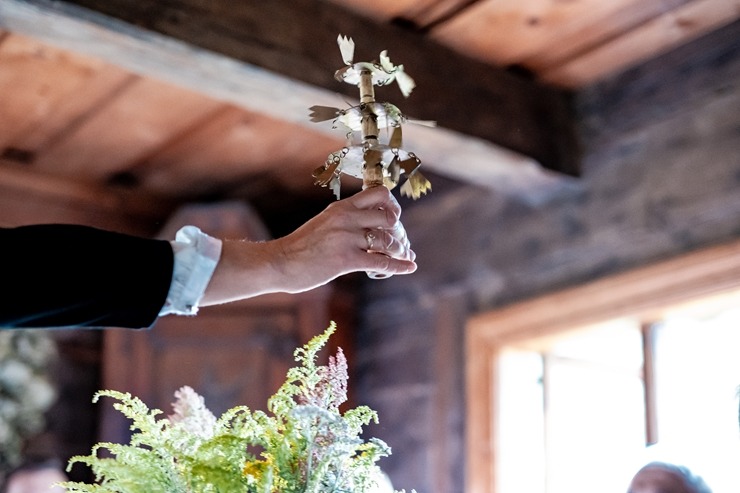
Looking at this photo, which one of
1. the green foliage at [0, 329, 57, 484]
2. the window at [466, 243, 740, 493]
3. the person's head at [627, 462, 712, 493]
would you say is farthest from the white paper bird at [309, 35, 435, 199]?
the green foliage at [0, 329, 57, 484]

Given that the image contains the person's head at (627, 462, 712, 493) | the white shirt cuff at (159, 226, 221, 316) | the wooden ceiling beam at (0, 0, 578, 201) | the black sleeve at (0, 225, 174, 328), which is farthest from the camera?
the wooden ceiling beam at (0, 0, 578, 201)

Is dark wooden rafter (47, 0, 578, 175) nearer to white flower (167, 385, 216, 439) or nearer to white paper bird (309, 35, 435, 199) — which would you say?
white paper bird (309, 35, 435, 199)

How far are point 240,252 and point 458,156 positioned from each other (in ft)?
5.61

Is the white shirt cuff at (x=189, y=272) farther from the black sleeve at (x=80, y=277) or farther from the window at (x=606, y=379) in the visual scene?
the window at (x=606, y=379)

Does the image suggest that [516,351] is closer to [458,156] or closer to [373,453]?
[458,156]

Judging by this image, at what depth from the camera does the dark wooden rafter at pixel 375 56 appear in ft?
8.07

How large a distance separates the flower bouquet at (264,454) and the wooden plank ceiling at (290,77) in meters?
1.25

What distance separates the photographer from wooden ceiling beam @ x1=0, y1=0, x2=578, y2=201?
2393mm

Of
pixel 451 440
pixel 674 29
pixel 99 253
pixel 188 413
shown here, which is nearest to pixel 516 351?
pixel 451 440

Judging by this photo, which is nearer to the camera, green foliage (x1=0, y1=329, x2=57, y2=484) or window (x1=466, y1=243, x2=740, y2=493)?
window (x1=466, y1=243, x2=740, y2=493)

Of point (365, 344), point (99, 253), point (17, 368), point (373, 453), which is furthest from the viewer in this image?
point (365, 344)

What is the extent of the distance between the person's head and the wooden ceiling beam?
43.8 inches

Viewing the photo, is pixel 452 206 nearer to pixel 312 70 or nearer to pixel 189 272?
pixel 312 70

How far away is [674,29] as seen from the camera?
113 inches
